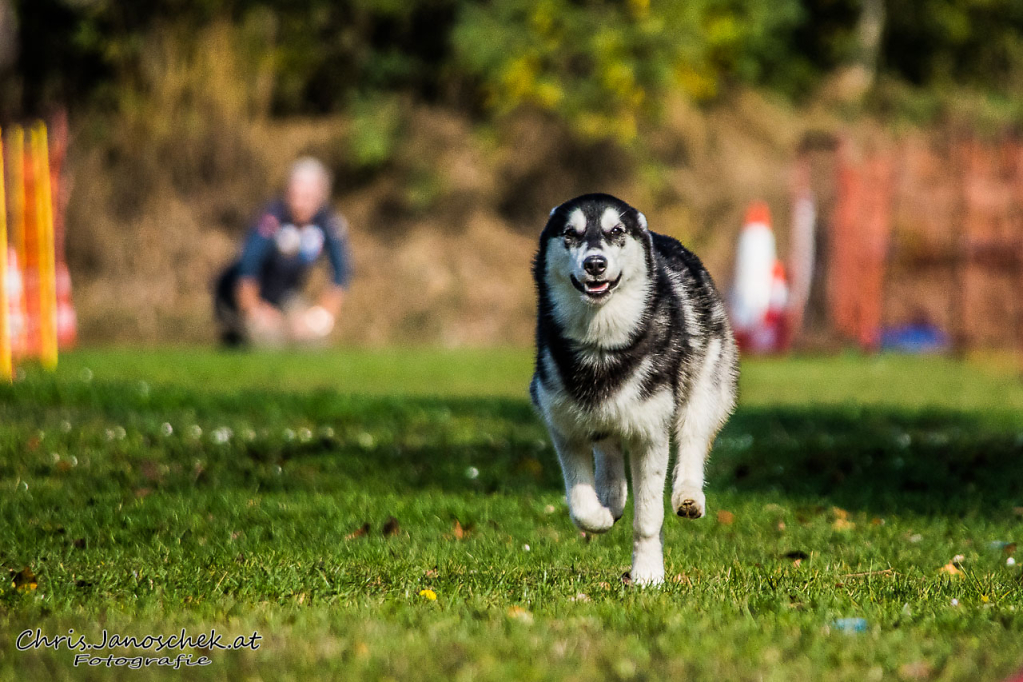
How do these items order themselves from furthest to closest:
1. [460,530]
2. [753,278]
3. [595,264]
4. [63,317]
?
[63,317]
[753,278]
[460,530]
[595,264]

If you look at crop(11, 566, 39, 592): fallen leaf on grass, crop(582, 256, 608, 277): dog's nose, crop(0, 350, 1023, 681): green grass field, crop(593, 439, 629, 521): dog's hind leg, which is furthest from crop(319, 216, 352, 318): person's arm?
crop(582, 256, 608, 277): dog's nose

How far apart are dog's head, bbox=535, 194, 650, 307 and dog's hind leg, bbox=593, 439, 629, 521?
66 cm

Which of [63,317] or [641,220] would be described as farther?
[63,317]

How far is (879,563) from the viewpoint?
4777 mm

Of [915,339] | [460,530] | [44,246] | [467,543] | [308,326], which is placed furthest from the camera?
[915,339]

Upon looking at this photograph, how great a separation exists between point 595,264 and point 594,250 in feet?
0.18

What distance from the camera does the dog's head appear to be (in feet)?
13.3

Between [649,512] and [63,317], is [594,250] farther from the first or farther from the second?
[63,317]

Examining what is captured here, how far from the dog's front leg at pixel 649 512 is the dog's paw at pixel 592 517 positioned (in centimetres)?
11

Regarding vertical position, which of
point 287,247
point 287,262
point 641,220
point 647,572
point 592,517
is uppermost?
point 641,220

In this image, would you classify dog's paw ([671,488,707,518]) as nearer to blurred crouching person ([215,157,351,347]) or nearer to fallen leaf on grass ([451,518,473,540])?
fallen leaf on grass ([451,518,473,540])

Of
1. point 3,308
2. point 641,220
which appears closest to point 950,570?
point 641,220

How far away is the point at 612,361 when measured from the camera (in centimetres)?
418

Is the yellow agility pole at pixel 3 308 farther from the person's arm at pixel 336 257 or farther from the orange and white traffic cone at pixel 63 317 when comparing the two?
the orange and white traffic cone at pixel 63 317
